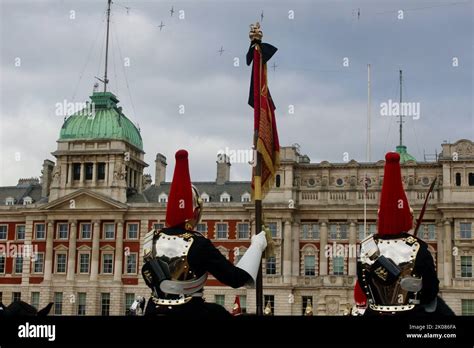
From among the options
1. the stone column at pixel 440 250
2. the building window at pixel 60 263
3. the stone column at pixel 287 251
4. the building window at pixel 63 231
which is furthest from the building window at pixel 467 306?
the building window at pixel 63 231

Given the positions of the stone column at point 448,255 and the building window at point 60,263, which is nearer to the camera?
the stone column at point 448,255

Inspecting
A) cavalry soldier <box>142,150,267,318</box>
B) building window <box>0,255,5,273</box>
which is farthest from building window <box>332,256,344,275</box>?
cavalry soldier <box>142,150,267,318</box>

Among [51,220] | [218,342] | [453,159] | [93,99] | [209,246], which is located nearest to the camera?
[218,342]

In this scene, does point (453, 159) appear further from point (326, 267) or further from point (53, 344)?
point (53, 344)

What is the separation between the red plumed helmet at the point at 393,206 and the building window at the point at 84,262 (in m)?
50.0

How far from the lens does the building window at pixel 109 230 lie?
2283 inches

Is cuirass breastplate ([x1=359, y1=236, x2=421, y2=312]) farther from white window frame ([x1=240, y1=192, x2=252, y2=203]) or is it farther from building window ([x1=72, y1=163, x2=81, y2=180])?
building window ([x1=72, y1=163, x2=81, y2=180])

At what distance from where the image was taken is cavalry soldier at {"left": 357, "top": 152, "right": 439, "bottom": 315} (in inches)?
368

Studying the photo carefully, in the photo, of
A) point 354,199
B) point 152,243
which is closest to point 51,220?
point 354,199

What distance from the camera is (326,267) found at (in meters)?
54.7

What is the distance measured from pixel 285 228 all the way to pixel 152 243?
45995 millimetres

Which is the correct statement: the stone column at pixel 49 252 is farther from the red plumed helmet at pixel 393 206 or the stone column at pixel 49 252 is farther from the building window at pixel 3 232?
the red plumed helmet at pixel 393 206

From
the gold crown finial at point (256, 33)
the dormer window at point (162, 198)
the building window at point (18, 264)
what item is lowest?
the building window at point (18, 264)

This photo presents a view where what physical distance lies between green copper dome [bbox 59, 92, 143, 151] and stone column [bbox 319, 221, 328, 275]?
16507mm
